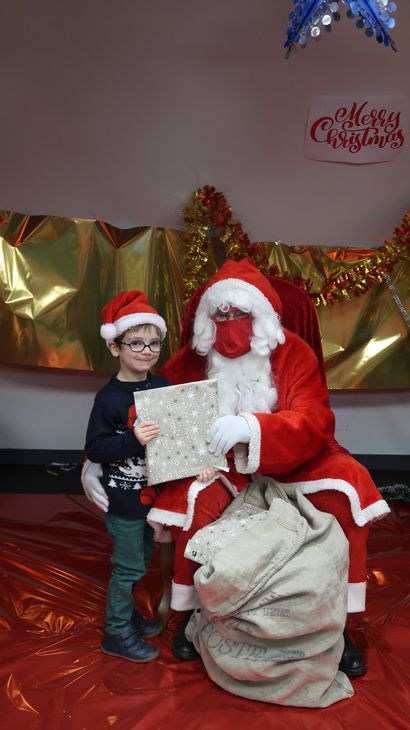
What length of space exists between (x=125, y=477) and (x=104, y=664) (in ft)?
1.86

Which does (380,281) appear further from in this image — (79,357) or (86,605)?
(86,605)

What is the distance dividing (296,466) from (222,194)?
176 centimetres

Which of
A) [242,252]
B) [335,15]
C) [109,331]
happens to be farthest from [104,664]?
[335,15]

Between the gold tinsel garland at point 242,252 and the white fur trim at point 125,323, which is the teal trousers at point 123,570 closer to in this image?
the white fur trim at point 125,323

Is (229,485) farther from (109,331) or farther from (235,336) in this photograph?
(109,331)

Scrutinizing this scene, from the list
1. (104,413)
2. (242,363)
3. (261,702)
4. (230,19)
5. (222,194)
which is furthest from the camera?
(222,194)

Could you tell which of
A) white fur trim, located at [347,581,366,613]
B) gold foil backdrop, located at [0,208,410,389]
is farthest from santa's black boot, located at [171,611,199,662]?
gold foil backdrop, located at [0,208,410,389]

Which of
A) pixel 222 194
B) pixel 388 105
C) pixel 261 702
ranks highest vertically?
pixel 388 105

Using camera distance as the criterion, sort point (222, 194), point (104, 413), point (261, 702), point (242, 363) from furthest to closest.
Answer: point (222, 194) → point (242, 363) → point (104, 413) → point (261, 702)

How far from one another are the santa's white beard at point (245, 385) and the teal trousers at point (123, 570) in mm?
493

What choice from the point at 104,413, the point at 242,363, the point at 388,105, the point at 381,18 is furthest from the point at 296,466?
the point at 388,105

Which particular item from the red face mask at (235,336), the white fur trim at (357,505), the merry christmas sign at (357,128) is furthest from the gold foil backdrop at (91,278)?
the white fur trim at (357,505)

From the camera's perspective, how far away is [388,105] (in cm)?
334

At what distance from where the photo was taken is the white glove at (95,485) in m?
2.15
